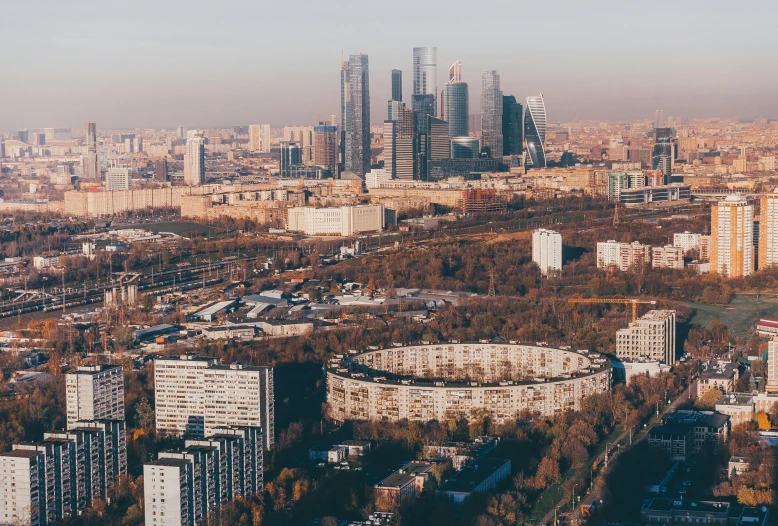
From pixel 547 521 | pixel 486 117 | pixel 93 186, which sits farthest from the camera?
pixel 486 117

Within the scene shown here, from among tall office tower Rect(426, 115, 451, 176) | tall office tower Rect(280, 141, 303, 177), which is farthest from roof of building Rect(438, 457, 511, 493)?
tall office tower Rect(280, 141, 303, 177)

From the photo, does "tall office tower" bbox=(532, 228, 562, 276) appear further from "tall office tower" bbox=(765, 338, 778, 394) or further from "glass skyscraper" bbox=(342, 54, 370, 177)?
"glass skyscraper" bbox=(342, 54, 370, 177)

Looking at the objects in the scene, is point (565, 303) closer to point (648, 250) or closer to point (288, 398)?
point (648, 250)

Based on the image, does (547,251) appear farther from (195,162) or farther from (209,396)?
(195,162)

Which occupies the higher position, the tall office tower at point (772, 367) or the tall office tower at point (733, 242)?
the tall office tower at point (733, 242)

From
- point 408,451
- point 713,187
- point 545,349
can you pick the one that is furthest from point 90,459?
point 713,187

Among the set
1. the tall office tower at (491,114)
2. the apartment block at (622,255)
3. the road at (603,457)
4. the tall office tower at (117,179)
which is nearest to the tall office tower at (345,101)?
the tall office tower at (491,114)

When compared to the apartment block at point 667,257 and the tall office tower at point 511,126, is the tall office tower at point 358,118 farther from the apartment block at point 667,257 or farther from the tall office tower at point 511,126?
the apartment block at point 667,257
